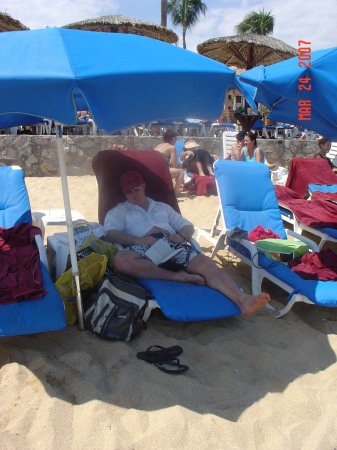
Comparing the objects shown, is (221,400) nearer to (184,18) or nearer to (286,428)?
(286,428)

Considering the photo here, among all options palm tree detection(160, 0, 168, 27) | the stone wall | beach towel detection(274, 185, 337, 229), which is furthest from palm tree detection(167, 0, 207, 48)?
beach towel detection(274, 185, 337, 229)

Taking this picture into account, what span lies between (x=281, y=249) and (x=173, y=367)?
65.6 inches

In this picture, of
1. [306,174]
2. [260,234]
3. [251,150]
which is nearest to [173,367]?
[260,234]

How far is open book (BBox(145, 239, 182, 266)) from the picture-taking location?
3367mm

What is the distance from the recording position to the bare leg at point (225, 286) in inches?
115

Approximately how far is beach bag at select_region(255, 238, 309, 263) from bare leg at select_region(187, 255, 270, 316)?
2.50ft

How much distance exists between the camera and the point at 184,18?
3500 centimetres

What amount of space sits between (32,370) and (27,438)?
0.49m

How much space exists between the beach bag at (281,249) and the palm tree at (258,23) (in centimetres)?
3484

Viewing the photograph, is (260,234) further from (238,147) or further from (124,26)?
(124,26)

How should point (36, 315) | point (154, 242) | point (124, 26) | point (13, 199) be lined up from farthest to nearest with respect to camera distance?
point (124, 26)
point (13, 199)
point (154, 242)
point (36, 315)

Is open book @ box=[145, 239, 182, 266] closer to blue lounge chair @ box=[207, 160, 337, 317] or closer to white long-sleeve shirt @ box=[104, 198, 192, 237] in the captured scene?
white long-sleeve shirt @ box=[104, 198, 192, 237]

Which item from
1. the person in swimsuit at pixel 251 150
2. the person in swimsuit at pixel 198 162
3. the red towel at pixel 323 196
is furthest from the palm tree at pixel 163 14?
the red towel at pixel 323 196

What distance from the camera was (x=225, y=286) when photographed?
3107 mm
